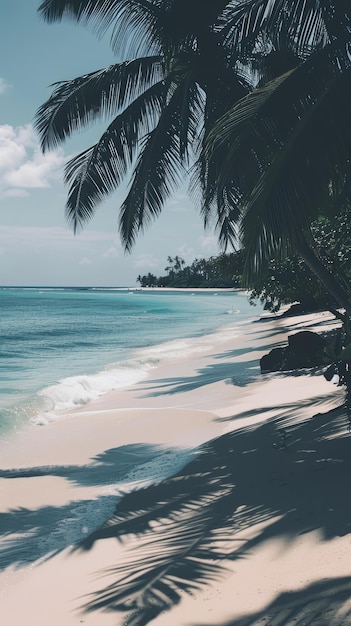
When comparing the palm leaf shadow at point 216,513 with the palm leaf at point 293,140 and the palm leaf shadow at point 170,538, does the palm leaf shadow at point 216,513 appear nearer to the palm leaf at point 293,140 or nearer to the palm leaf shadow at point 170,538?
the palm leaf shadow at point 170,538

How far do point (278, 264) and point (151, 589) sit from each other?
46.8 feet

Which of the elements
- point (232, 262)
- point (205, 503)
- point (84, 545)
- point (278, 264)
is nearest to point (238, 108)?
point (205, 503)

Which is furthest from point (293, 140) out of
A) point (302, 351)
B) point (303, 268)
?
point (303, 268)

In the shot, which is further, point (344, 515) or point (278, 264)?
point (278, 264)

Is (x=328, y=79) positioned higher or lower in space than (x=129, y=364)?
higher

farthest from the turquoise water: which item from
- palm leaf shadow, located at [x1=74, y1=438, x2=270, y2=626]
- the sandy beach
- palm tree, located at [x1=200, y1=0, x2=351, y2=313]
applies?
palm tree, located at [x1=200, y1=0, x2=351, y2=313]

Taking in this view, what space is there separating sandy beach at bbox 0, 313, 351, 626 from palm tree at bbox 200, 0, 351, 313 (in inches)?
84.1

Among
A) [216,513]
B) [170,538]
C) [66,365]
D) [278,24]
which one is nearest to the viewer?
[170,538]

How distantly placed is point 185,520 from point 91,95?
819cm

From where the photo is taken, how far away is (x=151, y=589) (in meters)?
4.36

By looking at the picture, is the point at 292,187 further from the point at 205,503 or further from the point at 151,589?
the point at 151,589

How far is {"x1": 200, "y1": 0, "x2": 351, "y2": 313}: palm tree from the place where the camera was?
638 cm

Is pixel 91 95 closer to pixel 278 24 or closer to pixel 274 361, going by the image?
pixel 278 24

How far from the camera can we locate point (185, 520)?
5805 mm
